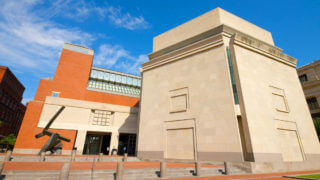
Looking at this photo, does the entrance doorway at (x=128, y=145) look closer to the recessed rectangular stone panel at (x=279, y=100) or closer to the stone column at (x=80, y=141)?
the stone column at (x=80, y=141)

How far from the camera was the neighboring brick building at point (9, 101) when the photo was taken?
4569 cm

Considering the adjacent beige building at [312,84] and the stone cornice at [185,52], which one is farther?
the adjacent beige building at [312,84]

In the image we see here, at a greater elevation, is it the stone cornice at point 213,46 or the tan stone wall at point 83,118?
the stone cornice at point 213,46

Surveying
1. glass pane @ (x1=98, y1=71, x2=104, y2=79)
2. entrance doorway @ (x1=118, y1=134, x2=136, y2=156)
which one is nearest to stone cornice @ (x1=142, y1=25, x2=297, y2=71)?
entrance doorway @ (x1=118, y1=134, x2=136, y2=156)

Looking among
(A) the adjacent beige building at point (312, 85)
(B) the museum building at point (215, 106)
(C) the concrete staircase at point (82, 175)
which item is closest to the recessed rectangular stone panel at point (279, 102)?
(B) the museum building at point (215, 106)

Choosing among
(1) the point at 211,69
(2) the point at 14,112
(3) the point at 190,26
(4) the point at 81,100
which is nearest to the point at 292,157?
(1) the point at 211,69

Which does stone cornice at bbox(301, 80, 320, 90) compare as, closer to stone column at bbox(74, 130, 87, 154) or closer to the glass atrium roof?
the glass atrium roof

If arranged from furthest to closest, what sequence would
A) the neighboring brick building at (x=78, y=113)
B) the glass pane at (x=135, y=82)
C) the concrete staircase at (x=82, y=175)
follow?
the glass pane at (x=135, y=82), the neighboring brick building at (x=78, y=113), the concrete staircase at (x=82, y=175)

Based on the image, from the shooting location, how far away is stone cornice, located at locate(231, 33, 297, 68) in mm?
18781

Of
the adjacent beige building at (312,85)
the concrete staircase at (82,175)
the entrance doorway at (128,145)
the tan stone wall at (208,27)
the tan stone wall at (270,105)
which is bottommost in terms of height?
the concrete staircase at (82,175)

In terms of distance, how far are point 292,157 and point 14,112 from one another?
74.1 m

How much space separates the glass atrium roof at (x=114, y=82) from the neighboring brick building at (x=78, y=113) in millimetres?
6770

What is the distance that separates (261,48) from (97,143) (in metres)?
31.1

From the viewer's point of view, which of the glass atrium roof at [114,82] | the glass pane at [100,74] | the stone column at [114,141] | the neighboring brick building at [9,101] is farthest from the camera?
the neighboring brick building at [9,101]
